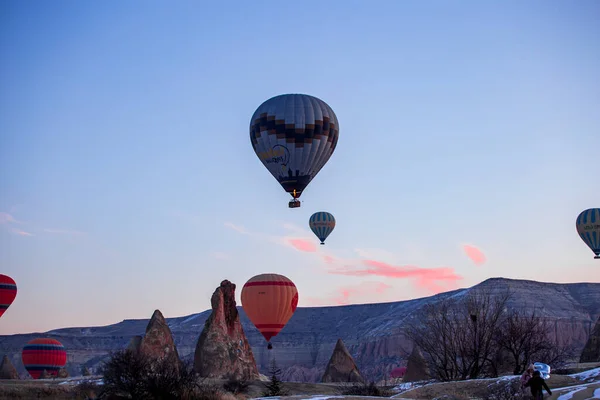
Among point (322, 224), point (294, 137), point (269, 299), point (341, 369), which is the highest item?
point (322, 224)

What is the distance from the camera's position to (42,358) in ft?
259

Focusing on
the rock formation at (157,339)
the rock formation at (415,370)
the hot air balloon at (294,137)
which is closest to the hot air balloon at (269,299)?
the rock formation at (157,339)

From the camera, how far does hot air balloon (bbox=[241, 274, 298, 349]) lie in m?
50.1

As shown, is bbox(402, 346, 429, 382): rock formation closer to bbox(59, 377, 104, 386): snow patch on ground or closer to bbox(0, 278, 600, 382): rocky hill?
bbox(59, 377, 104, 386): snow patch on ground

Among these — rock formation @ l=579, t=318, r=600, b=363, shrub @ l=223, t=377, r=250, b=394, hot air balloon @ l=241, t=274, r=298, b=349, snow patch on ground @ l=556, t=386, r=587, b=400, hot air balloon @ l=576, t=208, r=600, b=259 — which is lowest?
snow patch on ground @ l=556, t=386, r=587, b=400

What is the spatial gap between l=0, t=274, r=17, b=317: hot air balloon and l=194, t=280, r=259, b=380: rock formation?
23.8 meters

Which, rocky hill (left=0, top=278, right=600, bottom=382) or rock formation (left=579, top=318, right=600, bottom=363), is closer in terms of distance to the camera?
rock formation (left=579, top=318, right=600, bottom=363)

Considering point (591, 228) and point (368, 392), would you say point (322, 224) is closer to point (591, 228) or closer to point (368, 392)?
point (591, 228)

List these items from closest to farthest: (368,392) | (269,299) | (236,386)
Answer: (368,392) < (236,386) < (269,299)

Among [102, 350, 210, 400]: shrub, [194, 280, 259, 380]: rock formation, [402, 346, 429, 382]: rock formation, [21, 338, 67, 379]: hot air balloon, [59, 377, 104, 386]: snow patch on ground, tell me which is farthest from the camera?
[21, 338, 67, 379]: hot air balloon

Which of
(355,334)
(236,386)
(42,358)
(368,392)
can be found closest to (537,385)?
(368,392)

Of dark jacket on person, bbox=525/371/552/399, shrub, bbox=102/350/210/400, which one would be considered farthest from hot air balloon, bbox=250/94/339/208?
dark jacket on person, bbox=525/371/552/399

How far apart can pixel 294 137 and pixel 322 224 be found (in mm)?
28119

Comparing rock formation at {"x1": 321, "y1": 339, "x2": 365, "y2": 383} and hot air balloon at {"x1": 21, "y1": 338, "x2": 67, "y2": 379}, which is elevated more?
hot air balloon at {"x1": 21, "y1": 338, "x2": 67, "y2": 379}
